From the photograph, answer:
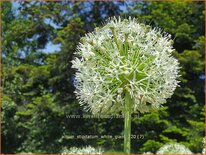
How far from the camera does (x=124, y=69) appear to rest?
2574 mm

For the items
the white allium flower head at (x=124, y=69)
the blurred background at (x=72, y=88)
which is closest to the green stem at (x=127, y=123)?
the white allium flower head at (x=124, y=69)

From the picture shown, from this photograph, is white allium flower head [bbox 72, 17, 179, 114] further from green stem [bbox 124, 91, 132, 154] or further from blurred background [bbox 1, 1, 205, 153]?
blurred background [bbox 1, 1, 205, 153]

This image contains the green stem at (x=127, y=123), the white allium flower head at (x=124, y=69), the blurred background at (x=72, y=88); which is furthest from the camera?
the blurred background at (x=72, y=88)

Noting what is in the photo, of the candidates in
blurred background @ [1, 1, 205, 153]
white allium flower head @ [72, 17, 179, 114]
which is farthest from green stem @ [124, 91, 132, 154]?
blurred background @ [1, 1, 205, 153]

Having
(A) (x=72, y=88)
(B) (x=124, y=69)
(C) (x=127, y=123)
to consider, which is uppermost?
(A) (x=72, y=88)

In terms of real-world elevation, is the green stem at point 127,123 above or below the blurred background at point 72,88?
below

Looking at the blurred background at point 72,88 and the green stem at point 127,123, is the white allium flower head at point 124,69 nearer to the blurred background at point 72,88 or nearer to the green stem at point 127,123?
the green stem at point 127,123

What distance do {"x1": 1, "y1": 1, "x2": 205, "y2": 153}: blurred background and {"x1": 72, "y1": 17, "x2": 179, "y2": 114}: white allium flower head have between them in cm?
1291

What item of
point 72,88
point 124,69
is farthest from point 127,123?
point 72,88

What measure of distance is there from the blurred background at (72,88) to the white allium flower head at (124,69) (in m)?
12.9

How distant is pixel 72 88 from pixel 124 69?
1499 cm

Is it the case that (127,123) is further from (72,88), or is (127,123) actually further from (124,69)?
(72,88)

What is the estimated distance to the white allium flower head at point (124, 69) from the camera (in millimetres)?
2566

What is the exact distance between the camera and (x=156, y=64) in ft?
8.44
